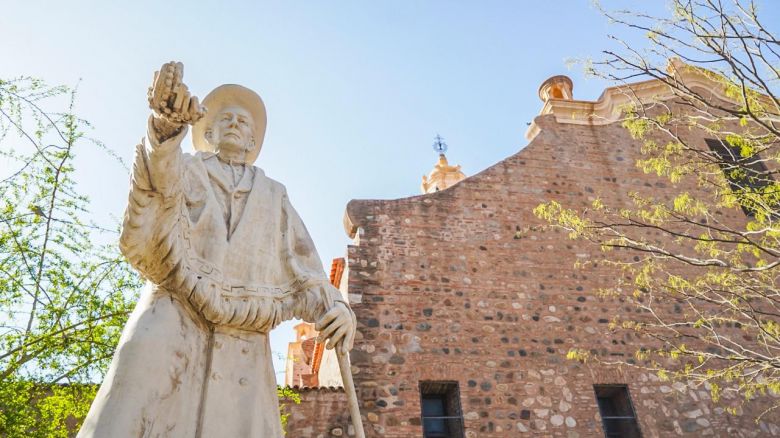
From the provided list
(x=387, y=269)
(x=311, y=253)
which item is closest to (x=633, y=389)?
(x=387, y=269)

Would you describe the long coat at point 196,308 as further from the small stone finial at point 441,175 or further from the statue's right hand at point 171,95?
the small stone finial at point 441,175

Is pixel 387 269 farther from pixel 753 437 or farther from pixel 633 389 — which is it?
pixel 753 437

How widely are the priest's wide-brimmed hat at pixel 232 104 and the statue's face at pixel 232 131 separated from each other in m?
0.03

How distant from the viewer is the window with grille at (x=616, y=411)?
24.1 ft

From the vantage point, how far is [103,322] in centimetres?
610

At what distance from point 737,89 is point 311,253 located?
5050 millimetres

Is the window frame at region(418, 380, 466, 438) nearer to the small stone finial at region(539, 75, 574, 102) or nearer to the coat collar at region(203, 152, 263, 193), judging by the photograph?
the coat collar at region(203, 152, 263, 193)

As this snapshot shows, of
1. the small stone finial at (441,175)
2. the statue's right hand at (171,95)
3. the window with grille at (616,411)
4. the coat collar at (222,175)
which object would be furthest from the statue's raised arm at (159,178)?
the small stone finial at (441,175)

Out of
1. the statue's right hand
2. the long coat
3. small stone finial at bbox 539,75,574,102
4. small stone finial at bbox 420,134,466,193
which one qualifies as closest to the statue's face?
the long coat

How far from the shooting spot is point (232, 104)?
3.04 metres

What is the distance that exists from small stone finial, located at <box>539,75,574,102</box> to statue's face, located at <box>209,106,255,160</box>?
358 inches

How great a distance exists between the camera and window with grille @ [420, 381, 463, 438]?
6.92 m

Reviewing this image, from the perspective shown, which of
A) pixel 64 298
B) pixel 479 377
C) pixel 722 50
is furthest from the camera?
pixel 479 377

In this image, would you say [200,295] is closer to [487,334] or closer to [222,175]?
[222,175]
